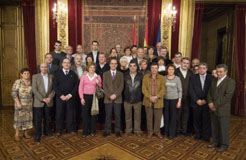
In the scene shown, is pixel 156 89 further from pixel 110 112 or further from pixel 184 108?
pixel 110 112

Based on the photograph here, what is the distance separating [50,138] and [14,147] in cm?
61

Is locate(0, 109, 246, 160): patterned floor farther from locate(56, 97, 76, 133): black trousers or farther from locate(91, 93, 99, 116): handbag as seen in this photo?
locate(91, 93, 99, 116): handbag

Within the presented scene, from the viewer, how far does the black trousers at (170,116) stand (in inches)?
140

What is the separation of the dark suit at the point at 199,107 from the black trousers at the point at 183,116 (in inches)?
7.4

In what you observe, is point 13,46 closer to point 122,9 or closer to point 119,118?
point 122,9

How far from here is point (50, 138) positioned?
348cm

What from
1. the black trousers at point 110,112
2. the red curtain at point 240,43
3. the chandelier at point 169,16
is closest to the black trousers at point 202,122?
the black trousers at point 110,112

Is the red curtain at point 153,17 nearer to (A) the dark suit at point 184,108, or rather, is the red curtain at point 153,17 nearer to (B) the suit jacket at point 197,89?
(A) the dark suit at point 184,108

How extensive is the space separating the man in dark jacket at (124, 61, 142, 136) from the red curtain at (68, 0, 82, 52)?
106 inches

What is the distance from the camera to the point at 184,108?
375cm

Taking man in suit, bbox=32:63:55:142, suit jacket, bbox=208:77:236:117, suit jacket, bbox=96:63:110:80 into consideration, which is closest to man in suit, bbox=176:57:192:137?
suit jacket, bbox=208:77:236:117

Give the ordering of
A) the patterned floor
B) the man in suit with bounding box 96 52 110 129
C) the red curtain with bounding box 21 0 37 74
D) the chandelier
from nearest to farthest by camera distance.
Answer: the patterned floor < the man in suit with bounding box 96 52 110 129 < the chandelier < the red curtain with bounding box 21 0 37 74

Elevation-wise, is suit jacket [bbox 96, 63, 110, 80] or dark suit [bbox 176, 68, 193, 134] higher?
suit jacket [bbox 96, 63, 110, 80]

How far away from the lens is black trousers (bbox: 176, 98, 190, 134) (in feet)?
12.1
